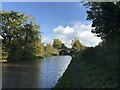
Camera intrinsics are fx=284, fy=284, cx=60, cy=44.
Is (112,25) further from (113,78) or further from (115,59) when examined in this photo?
(113,78)

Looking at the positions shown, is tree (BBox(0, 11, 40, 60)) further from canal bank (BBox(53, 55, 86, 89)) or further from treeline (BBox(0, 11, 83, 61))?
canal bank (BBox(53, 55, 86, 89))

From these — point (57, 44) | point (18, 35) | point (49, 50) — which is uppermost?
point (18, 35)

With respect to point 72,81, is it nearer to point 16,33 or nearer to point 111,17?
point 111,17

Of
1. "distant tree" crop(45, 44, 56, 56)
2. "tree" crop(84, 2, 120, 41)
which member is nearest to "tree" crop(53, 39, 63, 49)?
"distant tree" crop(45, 44, 56, 56)

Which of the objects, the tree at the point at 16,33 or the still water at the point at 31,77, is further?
the tree at the point at 16,33

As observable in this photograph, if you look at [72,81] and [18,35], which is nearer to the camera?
[72,81]

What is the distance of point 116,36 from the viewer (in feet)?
51.6

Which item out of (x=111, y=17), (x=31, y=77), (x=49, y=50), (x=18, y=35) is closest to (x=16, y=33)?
(x=18, y=35)

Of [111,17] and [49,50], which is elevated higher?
[111,17]

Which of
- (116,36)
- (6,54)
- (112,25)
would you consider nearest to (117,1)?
(112,25)

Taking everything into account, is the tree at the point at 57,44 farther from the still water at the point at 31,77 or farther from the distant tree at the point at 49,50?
the still water at the point at 31,77

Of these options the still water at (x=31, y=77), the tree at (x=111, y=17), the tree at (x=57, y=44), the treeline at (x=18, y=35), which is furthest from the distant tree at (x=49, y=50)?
the tree at (x=111, y=17)

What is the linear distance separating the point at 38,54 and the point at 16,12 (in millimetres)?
15265

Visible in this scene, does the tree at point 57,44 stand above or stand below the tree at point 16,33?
below
